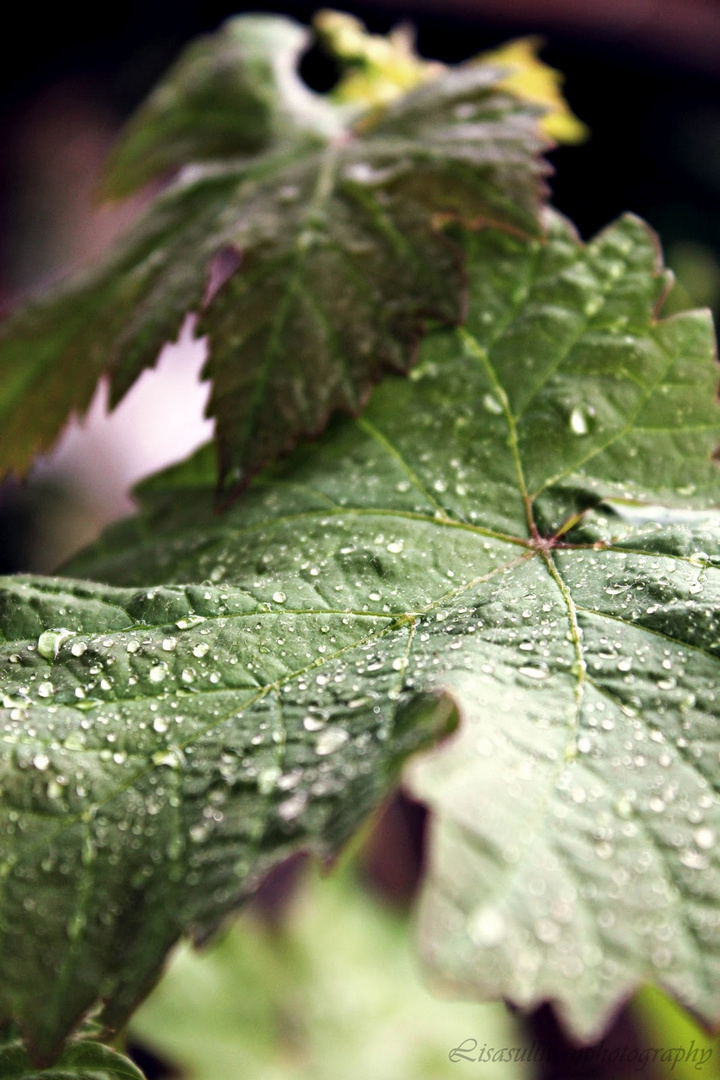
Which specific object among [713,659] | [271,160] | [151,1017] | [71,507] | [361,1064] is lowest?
[361,1064]

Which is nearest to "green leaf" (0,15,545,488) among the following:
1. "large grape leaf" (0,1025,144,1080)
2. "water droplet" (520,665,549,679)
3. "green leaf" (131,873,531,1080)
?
"water droplet" (520,665,549,679)

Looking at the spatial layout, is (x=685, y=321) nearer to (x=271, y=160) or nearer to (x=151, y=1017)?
(x=271, y=160)

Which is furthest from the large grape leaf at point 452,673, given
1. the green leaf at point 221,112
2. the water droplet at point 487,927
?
the green leaf at point 221,112

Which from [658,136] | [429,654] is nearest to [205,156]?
[429,654]

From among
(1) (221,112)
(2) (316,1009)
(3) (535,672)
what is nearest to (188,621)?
(3) (535,672)

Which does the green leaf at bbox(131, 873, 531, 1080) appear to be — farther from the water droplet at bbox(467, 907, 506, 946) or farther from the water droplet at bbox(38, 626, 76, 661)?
the water droplet at bbox(467, 907, 506, 946)

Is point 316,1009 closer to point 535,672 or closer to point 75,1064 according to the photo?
point 75,1064
